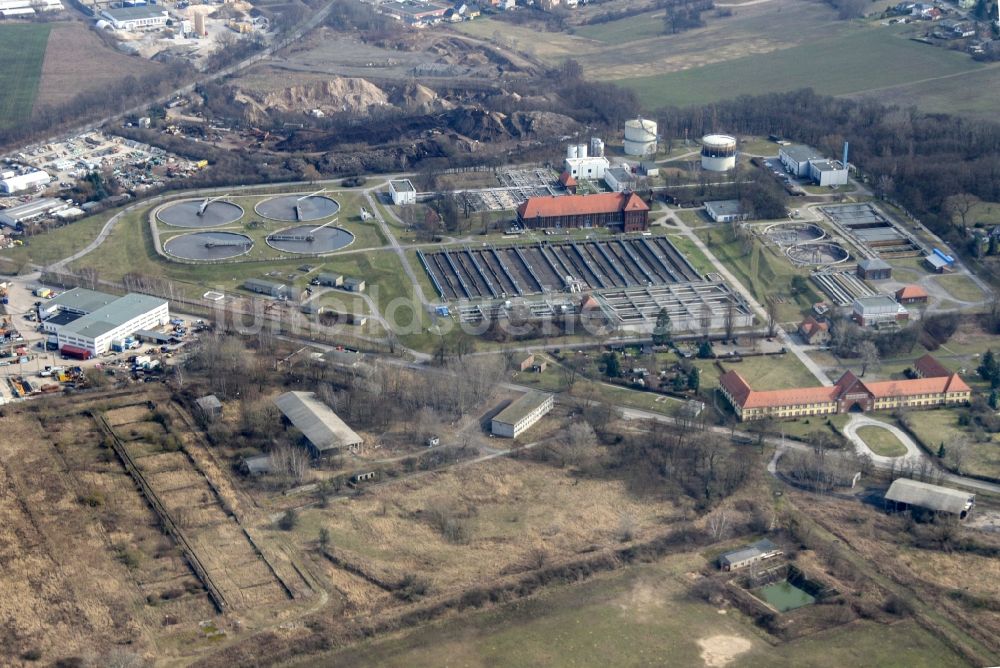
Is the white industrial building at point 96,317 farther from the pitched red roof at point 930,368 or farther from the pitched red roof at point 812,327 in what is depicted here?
the pitched red roof at point 930,368

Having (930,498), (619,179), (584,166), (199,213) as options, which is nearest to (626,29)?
(584,166)

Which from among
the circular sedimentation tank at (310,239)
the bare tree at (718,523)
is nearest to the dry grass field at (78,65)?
the circular sedimentation tank at (310,239)

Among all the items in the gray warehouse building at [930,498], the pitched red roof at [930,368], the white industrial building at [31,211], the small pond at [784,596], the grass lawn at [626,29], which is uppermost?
the grass lawn at [626,29]

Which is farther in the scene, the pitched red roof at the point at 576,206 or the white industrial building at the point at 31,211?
the white industrial building at the point at 31,211

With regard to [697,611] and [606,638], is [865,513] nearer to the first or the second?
[697,611]

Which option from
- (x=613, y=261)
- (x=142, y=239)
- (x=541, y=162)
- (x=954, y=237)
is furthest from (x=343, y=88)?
(x=954, y=237)

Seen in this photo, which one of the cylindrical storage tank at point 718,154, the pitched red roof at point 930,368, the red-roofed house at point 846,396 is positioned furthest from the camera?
the cylindrical storage tank at point 718,154
